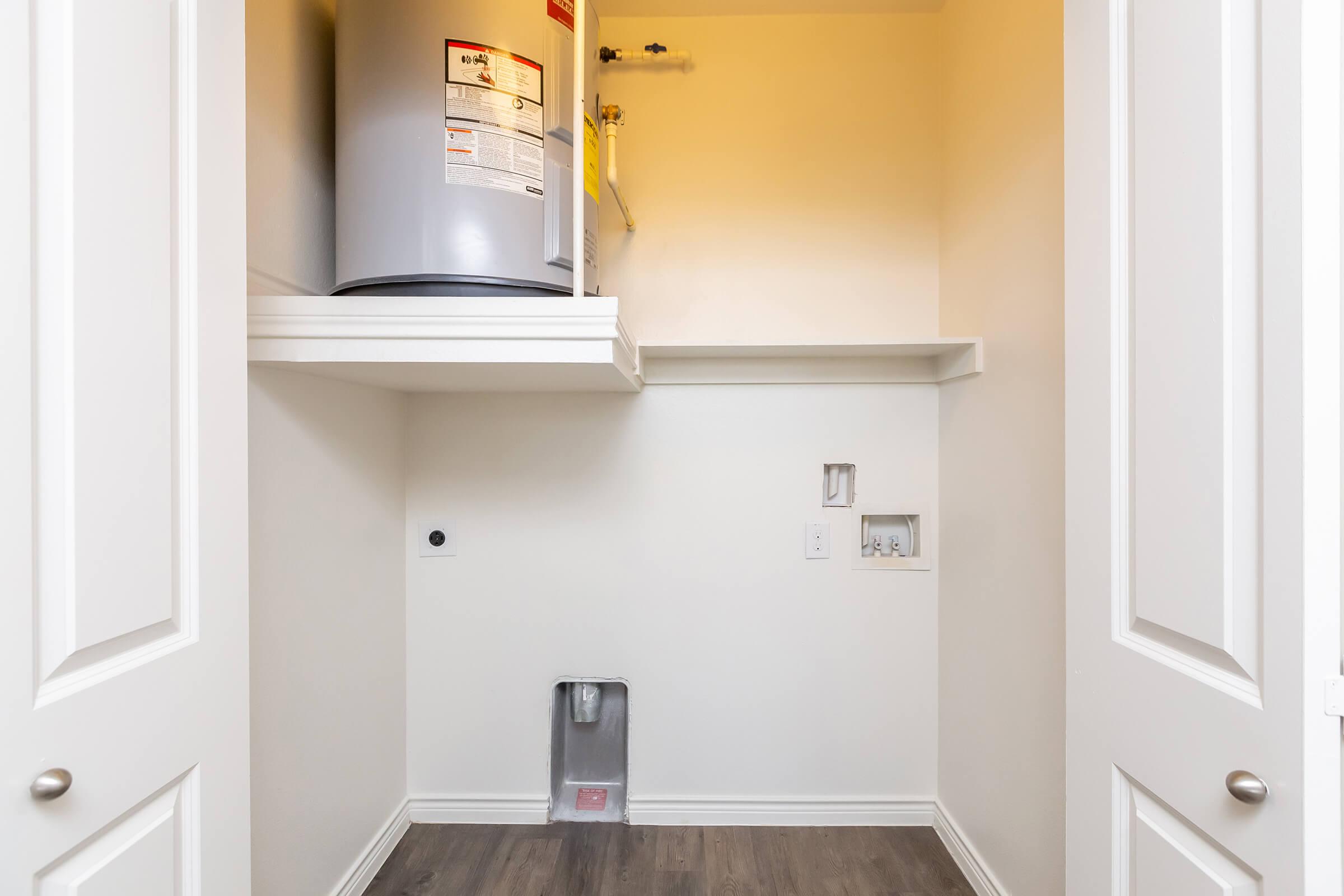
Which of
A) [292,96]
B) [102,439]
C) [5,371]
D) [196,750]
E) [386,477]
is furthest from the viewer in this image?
[386,477]

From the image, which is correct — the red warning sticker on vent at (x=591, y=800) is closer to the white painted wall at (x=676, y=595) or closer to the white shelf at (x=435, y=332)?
the white painted wall at (x=676, y=595)

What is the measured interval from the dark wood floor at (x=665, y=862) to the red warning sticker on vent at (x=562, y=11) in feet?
6.82

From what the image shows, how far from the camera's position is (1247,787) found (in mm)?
677

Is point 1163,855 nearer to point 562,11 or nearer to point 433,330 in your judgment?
point 433,330

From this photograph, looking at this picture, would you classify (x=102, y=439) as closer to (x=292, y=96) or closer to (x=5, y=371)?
(x=5, y=371)

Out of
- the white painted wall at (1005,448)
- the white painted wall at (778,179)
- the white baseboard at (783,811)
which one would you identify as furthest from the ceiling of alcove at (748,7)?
the white baseboard at (783,811)

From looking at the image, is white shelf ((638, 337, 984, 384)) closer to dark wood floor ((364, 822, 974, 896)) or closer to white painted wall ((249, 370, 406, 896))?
white painted wall ((249, 370, 406, 896))

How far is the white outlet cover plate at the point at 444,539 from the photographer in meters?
2.13

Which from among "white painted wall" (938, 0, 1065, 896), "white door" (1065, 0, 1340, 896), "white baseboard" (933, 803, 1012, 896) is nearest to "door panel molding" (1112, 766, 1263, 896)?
"white door" (1065, 0, 1340, 896)

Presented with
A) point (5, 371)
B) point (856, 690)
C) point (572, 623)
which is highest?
point (5, 371)

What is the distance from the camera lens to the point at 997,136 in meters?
1.71

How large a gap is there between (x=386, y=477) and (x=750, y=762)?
142cm

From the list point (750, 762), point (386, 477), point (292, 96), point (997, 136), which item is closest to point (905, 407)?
point (997, 136)

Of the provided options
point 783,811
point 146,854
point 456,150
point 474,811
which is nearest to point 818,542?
point 783,811
